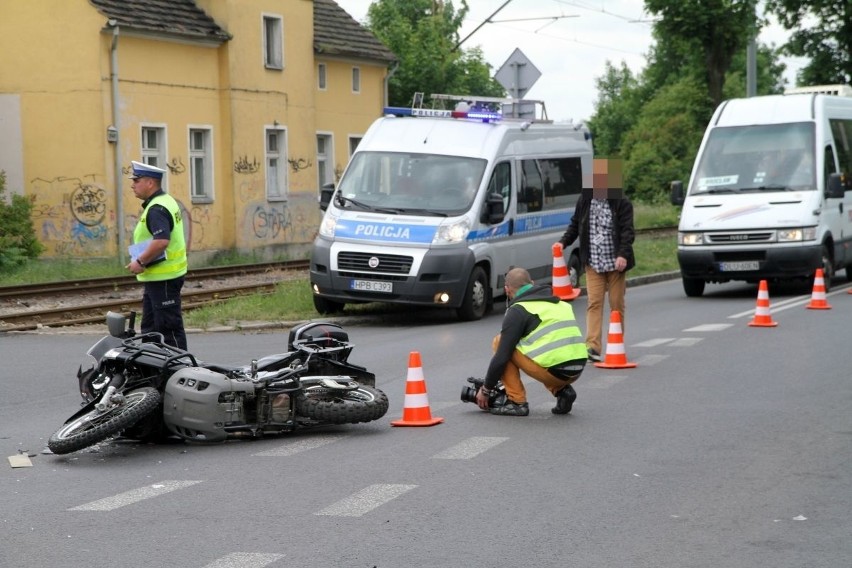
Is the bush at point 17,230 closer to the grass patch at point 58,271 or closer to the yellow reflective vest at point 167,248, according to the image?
the grass patch at point 58,271

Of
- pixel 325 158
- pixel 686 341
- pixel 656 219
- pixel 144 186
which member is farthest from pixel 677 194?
pixel 656 219

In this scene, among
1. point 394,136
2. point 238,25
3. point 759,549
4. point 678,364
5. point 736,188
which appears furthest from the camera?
point 238,25

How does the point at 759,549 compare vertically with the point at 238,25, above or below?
below

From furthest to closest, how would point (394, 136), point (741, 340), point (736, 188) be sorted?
point (736, 188), point (394, 136), point (741, 340)

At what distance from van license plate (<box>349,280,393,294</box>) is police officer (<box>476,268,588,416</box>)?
7331 mm

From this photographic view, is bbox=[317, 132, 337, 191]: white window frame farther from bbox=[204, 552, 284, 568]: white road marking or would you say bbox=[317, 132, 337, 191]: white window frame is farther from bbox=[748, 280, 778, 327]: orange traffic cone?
bbox=[204, 552, 284, 568]: white road marking

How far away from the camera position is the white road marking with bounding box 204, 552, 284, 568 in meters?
Answer: 5.94

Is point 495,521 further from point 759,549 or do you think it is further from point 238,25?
point 238,25

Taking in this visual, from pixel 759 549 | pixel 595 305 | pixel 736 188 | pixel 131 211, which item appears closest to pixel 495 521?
pixel 759 549

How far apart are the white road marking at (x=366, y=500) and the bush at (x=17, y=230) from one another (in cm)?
2120

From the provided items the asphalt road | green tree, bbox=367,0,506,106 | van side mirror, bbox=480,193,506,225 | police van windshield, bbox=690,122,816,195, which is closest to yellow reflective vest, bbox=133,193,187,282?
the asphalt road

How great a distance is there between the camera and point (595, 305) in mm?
12938

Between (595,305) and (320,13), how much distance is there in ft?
97.1

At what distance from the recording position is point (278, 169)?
36438 mm
